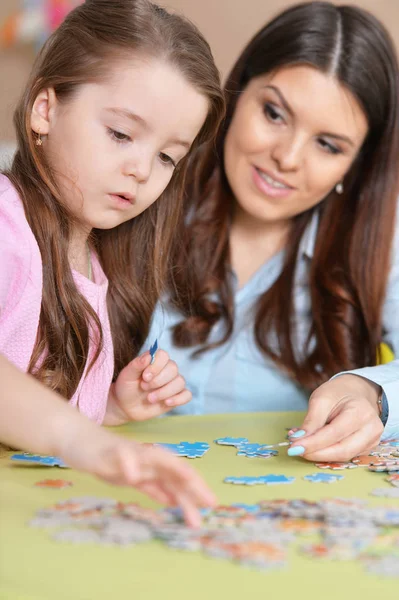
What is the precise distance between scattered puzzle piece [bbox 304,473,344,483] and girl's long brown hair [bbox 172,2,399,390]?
83cm

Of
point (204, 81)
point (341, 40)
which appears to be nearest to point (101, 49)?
point (204, 81)

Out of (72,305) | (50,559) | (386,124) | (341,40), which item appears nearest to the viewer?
(50,559)

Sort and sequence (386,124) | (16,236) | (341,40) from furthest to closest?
(386,124) → (341,40) → (16,236)

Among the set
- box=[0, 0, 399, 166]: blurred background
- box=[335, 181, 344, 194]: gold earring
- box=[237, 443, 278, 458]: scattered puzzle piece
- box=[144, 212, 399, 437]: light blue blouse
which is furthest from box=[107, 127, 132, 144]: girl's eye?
box=[0, 0, 399, 166]: blurred background

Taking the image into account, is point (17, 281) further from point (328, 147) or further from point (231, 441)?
point (328, 147)

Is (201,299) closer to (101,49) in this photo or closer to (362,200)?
(362,200)

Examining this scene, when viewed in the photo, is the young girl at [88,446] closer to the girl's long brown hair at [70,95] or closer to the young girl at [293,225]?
the girl's long brown hair at [70,95]

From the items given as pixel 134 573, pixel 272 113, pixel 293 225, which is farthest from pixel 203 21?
pixel 134 573

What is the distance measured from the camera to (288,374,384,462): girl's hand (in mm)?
1202

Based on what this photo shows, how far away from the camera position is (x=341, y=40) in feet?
6.12

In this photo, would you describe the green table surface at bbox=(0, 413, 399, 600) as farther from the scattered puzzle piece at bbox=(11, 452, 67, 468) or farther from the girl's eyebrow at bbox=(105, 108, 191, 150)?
the girl's eyebrow at bbox=(105, 108, 191, 150)

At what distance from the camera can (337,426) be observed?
124cm

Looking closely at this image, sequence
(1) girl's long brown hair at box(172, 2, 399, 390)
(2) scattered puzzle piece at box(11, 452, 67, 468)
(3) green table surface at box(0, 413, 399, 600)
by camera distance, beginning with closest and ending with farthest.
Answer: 1. (3) green table surface at box(0, 413, 399, 600)
2. (2) scattered puzzle piece at box(11, 452, 67, 468)
3. (1) girl's long brown hair at box(172, 2, 399, 390)

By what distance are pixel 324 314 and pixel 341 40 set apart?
2.33 ft
